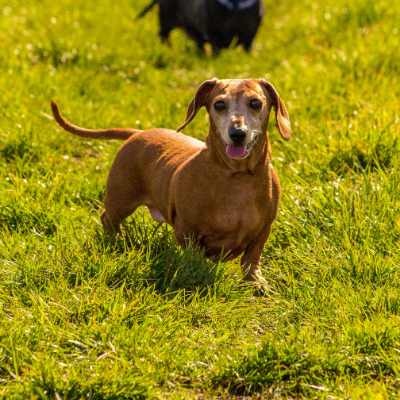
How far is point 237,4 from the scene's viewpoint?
747 centimetres

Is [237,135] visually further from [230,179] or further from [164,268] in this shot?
[164,268]

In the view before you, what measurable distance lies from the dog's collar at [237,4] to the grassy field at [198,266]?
84.2 inches

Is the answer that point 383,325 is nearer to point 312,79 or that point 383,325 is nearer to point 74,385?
point 74,385

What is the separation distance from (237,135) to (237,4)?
5419 millimetres

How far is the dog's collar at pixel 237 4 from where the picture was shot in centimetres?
745

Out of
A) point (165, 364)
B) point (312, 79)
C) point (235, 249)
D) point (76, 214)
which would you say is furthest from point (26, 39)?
point (165, 364)

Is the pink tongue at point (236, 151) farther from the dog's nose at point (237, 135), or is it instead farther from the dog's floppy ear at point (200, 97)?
the dog's floppy ear at point (200, 97)

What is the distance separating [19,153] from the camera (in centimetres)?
412

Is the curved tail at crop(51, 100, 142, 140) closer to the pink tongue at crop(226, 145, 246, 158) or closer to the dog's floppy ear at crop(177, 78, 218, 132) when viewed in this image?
the dog's floppy ear at crop(177, 78, 218, 132)

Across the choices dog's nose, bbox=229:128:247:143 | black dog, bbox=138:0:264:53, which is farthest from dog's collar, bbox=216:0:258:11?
dog's nose, bbox=229:128:247:143

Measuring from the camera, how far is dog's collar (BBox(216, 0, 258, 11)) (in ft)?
24.5

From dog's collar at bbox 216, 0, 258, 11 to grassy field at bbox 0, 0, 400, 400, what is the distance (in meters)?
2.14

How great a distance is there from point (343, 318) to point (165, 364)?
Result: 0.79 metres

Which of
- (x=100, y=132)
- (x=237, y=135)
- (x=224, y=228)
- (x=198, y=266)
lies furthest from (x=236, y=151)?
(x=100, y=132)
